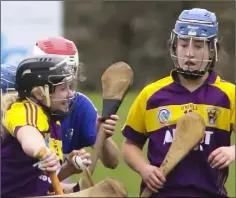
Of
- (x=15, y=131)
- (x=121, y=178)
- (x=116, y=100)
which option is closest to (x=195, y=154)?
(x=116, y=100)

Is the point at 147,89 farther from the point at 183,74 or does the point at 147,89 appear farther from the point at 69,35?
the point at 69,35

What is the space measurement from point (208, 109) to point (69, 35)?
19945 mm

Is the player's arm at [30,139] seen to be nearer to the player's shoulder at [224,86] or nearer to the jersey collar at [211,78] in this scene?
the jersey collar at [211,78]

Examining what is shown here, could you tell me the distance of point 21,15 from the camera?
1989 cm

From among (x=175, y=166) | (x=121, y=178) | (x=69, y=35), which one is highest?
(x=175, y=166)

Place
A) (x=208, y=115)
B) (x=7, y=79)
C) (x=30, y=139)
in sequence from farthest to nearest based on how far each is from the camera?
(x=7, y=79) → (x=208, y=115) → (x=30, y=139)

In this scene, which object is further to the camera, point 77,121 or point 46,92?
point 77,121

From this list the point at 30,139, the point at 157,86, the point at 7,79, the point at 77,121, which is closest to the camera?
the point at 30,139

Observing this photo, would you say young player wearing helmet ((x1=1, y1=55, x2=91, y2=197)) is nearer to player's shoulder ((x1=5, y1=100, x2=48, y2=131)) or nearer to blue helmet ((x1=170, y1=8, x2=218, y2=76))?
player's shoulder ((x1=5, y1=100, x2=48, y2=131))

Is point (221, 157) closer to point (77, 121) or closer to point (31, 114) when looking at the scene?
point (31, 114)

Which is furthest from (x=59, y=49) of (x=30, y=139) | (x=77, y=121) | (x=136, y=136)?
(x=30, y=139)

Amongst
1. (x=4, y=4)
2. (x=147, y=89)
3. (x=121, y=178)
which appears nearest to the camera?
(x=147, y=89)

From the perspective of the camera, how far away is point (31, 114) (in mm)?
3941

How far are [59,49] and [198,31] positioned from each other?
24.5 inches
